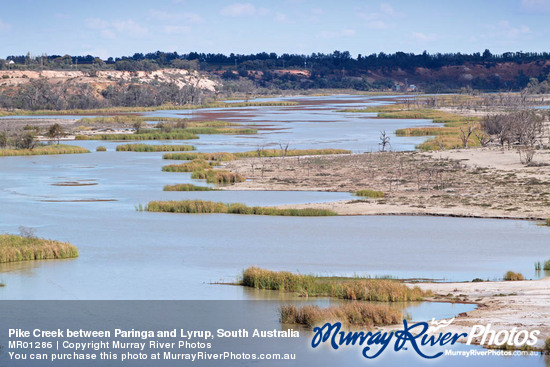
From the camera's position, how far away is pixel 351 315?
558 inches

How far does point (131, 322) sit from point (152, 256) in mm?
6982

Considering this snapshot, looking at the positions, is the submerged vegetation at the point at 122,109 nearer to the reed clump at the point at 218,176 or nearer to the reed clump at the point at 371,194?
the reed clump at the point at 218,176

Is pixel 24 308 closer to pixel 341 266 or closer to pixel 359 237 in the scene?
pixel 341 266

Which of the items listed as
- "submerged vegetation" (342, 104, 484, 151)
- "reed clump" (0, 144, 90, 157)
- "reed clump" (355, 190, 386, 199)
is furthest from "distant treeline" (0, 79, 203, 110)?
"reed clump" (355, 190, 386, 199)

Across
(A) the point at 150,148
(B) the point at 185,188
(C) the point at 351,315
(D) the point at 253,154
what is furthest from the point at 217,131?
(C) the point at 351,315

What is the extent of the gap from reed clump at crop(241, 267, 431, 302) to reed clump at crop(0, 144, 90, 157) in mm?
37207

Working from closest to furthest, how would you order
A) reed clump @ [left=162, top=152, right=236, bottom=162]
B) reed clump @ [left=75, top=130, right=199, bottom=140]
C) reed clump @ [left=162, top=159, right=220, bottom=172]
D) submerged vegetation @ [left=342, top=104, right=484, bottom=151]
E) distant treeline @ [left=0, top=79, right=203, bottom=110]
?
reed clump @ [left=162, top=159, right=220, bottom=172] < reed clump @ [left=162, top=152, right=236, bottom=162] < submerged vegetation @ [left=342, top=104, right=484, bottom=151] < reed clump @ [left=75, top=130, right=199, bottom=140] < distant treeline @ [left=0, top=79, right=203, bottom=110]

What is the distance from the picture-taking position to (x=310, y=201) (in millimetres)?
31547

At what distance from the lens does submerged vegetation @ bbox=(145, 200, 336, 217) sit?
28.5 metres

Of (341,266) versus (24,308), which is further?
(341,266)

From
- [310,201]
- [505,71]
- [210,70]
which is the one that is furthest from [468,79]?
[310,201]

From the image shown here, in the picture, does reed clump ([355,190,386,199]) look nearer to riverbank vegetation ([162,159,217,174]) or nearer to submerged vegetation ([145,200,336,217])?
submerged vegetation ([145,200,336,217])

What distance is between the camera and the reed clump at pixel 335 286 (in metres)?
15.9

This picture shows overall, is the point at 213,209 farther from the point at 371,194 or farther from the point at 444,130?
the point at 444,130
